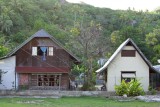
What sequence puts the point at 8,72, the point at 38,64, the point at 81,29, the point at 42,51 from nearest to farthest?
the point at 8,72 → the point at 38,64 → the point at 42,51 → the point at 81,29

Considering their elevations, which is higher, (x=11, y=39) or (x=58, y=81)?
(x=11, y=39)

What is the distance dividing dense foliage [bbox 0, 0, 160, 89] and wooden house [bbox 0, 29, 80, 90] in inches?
118

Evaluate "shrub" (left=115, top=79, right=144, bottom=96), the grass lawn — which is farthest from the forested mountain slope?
the grass lawn

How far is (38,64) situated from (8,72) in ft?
11.4

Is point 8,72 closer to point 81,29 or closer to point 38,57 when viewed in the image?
point 38,57

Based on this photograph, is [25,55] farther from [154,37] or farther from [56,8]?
[56,8]

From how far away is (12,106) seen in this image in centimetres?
2741

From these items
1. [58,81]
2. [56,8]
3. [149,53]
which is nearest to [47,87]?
[58,81]

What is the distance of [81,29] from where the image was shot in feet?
156

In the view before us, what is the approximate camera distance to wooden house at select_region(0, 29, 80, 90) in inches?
1768

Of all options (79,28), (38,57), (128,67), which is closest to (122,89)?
(128,67)

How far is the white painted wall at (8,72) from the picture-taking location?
44.8 metres

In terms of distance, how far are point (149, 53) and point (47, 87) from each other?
32674mm

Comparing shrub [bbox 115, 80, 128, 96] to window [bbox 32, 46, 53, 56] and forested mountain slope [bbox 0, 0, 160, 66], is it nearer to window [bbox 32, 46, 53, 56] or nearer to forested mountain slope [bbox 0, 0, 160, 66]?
forested mountain slope [bbox 0, 0, 160, 66]
